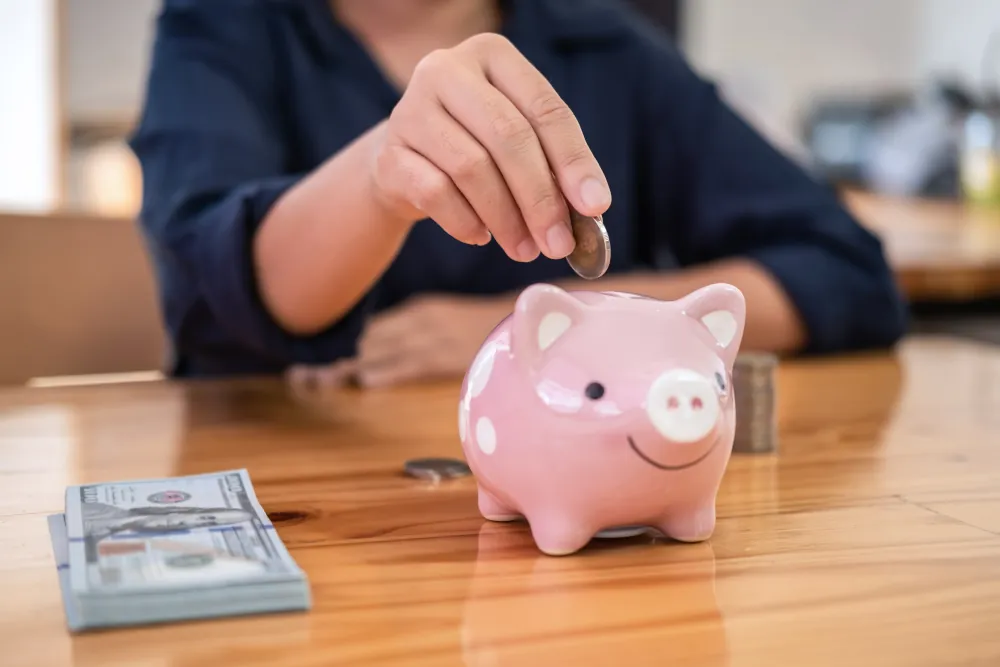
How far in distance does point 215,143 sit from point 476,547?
0.61 m

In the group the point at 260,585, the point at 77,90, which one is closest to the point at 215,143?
the point at 260,585

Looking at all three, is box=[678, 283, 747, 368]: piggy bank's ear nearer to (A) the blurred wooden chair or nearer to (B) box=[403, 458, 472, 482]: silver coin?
(B) box=[403, 458, 472, 482]: silver coin

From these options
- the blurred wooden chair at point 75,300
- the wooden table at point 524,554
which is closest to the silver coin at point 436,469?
the wooden table at point 524,554

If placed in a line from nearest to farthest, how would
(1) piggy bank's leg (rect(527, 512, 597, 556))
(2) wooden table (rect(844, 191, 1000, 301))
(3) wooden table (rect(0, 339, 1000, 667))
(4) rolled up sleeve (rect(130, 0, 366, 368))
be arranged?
(3) wooden table (rect(0, 339, 1000, 667)) < (1) piggy bank's leg (rect(527, 512, 597, 556)) < (4) rolled up sleeve (rect(130, 0, 366, 368)) < (2) wooden table (rect(844, 191, 1000, 301))

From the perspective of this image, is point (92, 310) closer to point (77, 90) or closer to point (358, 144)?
point (358, 144)

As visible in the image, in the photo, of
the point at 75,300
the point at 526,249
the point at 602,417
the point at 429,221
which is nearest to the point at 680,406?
the point at 602,417

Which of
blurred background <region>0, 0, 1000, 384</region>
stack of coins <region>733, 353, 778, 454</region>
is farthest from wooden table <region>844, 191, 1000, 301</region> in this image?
stack of coins <region>733, 353, 778, 454</region>

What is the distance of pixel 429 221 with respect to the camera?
1.22 m

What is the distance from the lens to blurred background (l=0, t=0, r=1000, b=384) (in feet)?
4.20

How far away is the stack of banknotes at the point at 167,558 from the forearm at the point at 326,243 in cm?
26

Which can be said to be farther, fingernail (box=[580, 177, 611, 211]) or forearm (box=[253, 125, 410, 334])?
forearm (box=[253, 125, 410, 334])

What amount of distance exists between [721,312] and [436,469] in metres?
0.22

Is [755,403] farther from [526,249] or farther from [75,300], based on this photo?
[75,300]

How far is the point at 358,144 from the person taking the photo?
77 centimetres
